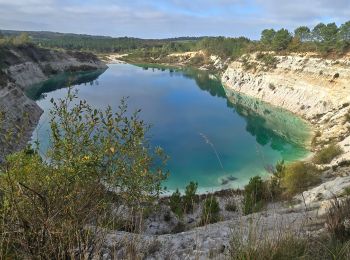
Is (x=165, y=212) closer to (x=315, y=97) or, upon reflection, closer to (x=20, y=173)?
(x=20, y=173)

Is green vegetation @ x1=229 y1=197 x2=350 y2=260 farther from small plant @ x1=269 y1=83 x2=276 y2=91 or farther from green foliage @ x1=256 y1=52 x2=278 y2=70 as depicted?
green foliage @ x1=256 y1=52 x2=278 y2=70

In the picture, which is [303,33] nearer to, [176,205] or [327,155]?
[327,155]

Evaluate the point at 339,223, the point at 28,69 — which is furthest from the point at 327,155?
the point at 28,69

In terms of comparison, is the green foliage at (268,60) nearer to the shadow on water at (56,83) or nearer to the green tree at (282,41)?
the green tree at (282,41)

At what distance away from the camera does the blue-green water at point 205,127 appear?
37.8 m

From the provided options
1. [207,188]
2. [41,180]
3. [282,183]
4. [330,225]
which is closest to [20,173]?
[41,180]

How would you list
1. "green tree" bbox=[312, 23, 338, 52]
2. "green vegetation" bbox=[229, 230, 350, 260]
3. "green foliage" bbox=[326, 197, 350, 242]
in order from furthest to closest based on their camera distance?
"green tree" bbox=[312, 23, 338, 52], "green foliage" bbox=[326, 197, 350, 242], "green vegetation" bbox=[229, 230, 350, 260]

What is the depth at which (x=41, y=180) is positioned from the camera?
6.89m

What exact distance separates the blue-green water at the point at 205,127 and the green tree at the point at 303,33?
24.2 metres

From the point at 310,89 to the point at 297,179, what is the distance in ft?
146

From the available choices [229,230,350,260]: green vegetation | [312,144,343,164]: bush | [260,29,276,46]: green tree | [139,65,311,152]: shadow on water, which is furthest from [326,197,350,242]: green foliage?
[260,29,276,46]: green tree

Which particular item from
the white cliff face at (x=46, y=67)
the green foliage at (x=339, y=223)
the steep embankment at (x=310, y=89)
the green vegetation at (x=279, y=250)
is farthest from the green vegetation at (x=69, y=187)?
the white cliff face at (x=46, y=67)

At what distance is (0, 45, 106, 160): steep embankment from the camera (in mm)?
49531

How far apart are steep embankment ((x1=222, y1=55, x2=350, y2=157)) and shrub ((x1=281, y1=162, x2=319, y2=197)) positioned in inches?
429
